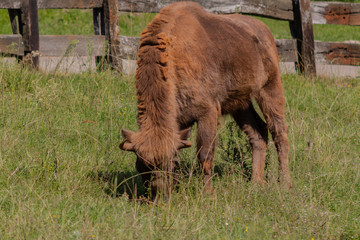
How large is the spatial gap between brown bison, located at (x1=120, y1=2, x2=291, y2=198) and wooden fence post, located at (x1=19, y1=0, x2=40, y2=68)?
3573mm

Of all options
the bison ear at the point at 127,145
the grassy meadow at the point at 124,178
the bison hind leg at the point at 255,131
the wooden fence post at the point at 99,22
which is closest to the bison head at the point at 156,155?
the bison ear at the point at 127,145

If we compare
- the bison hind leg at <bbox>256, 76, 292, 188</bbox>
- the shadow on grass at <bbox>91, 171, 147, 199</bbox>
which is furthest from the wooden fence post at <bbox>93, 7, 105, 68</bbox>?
the shadow on grass at <bbox>91, 171, 147, 199</bbox>

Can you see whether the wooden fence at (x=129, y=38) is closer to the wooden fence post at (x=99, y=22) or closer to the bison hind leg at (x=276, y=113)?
the wooden fence post at (x=99, y=22)

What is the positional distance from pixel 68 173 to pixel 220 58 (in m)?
1.94

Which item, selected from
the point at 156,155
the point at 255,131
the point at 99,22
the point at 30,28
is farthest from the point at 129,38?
the point at 156,155

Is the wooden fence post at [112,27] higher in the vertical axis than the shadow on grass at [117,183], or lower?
higher

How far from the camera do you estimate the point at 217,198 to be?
5066mm

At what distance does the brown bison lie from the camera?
4633 millimetres

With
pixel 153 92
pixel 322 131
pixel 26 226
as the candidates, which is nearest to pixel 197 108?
pixel 153 92

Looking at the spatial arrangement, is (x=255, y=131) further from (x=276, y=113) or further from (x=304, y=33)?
(x=304, y=33)

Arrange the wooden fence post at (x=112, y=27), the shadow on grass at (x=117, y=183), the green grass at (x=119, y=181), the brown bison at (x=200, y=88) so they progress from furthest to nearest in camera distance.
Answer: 1. the wooden fence post at (x=112, y=27)
2. the shadow on grass at (x=117, y=183)
3. the brown bison at (x=200, y=88)
4. the green grass at (x=119, y=181)

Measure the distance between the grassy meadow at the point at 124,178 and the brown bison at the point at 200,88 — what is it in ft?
0.79

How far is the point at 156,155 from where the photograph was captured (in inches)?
177

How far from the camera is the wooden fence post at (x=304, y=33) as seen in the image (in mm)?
10297
